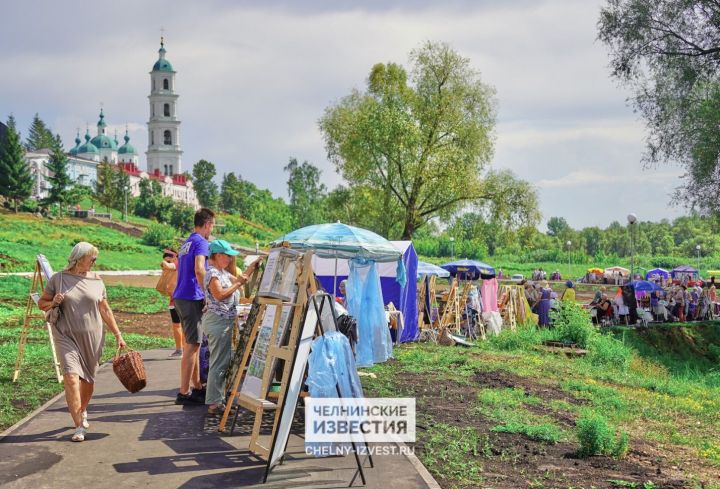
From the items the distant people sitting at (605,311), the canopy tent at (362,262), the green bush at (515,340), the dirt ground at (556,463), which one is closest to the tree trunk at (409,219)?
the distant people sitting at (605,311)

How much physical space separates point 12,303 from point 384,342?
1536 centimetres

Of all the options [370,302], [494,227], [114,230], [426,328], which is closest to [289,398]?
[370,302]

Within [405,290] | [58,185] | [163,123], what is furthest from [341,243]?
[163,123]

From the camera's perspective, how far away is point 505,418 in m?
8.40

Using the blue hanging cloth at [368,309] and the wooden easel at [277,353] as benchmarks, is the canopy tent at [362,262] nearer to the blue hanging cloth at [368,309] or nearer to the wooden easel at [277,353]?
the blue hanging cloth at [368,309]

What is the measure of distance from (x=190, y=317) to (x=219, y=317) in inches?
30.3

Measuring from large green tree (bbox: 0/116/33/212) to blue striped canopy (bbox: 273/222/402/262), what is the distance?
224 ft

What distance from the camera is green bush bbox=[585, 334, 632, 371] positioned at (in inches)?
682

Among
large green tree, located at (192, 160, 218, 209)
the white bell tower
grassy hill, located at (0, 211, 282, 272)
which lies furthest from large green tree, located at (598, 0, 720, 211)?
the white bell tower

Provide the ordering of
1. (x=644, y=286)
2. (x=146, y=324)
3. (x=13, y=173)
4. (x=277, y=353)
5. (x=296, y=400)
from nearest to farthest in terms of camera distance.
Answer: (x=296, y=400) → (x=277, y=353) → (x=146, y=324) → (x=644, y=286) → (x=13, y=173)

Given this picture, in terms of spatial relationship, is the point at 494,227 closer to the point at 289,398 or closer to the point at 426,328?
the point at 426,328

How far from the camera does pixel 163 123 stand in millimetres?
137500

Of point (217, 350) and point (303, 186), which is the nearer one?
point (217, 350)

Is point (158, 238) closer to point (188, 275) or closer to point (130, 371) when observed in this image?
point (188, 275)
